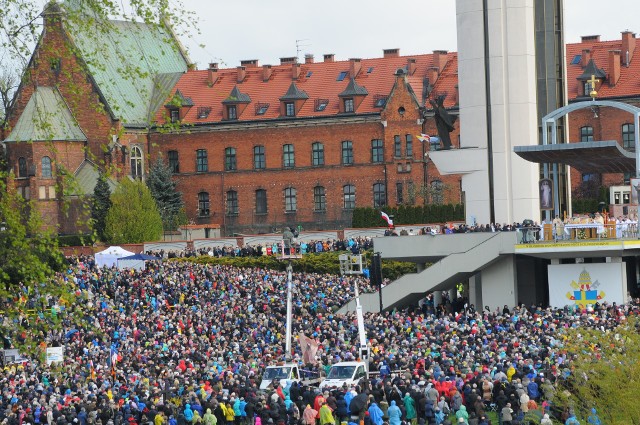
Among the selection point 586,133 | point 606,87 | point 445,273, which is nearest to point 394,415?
point 445,273

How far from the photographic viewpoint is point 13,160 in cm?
9944

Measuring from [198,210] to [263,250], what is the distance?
21131mm

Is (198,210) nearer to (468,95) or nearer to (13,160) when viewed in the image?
(13,160)

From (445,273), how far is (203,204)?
150 feet

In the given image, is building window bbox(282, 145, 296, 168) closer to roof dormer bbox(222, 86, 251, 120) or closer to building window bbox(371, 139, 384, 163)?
roof dormer bbox(222, 86, 251, 120)

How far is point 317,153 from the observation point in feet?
339

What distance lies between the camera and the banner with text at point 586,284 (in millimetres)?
57531

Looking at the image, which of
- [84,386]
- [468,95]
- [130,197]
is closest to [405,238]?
[468,95]

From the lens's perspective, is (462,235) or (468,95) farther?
(468,95)

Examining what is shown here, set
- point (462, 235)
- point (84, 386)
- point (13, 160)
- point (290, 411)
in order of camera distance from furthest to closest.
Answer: point (13, 160)
point (462, 235)
point (84, 386)
point (290, 411)

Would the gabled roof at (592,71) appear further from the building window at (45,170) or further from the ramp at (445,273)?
the ramp at (445,273)

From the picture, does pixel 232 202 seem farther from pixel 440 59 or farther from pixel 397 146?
pixel 440 59

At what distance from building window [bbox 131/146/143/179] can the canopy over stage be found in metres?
46.2

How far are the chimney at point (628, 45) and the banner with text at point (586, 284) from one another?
4095 cm
